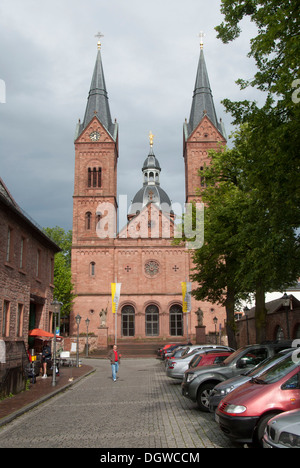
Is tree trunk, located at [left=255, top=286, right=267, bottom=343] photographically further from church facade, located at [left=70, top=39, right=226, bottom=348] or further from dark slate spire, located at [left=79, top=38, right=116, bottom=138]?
dark slate spire, located at [left=79, top=38, right=116, bottom=138]

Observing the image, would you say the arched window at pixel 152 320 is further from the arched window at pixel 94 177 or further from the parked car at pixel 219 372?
the parked car at pixel 219 372

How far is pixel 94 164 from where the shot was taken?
177 ft

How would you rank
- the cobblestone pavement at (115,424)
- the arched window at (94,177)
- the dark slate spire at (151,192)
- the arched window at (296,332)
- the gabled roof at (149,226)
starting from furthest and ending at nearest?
the dark slate spire at (151,192) → the arched window at (94,177) → the gabled roof at (149,226) → the arched window at (296,332) → the cobblestone pavement at (115,424)

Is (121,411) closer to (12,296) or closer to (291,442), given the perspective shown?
(291,442)

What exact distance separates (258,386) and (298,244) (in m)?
8.14

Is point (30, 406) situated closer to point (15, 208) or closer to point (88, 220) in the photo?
point (15, 208)

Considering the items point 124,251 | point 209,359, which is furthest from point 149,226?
point 209,359

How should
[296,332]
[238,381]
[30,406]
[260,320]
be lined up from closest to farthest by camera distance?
[238,381]
[30,406]
[260,320]
[296,332]

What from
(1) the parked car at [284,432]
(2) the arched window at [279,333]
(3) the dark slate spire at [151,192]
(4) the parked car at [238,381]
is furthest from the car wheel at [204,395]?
(3) the dark slate spire at [151,192]

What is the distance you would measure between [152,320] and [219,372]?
128 ft

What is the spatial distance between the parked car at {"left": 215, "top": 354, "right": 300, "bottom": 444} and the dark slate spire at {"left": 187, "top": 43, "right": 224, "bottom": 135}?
49707 mm

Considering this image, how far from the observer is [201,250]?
2339cm

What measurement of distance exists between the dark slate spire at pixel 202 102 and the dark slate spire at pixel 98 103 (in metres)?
10.1

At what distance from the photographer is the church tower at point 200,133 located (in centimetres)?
5353
